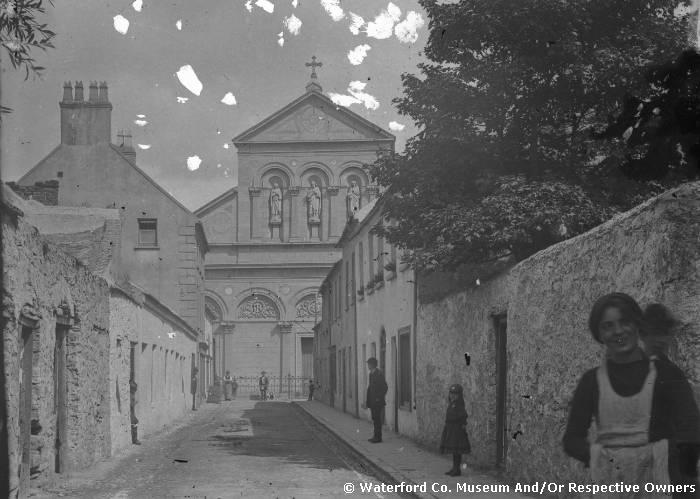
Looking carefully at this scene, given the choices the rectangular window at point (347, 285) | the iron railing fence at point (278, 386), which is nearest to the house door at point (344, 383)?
the rectangular window at point (347, 285)

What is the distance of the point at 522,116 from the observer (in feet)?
45.6

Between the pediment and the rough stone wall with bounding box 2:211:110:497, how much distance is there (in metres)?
39.2

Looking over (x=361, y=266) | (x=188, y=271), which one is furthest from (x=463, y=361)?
(x=188, y=271)

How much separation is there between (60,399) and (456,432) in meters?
5.39

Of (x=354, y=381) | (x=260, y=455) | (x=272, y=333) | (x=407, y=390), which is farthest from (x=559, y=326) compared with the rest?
(x=272, y=333)

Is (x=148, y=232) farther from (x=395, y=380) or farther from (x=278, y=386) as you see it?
(x=395, y=380)

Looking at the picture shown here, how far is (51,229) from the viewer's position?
18328 mm

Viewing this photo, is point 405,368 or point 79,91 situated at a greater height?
point 79,91

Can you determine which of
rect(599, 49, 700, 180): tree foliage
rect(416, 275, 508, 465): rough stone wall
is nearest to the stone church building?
rect(416, 275, 508, 465): rough stone wall

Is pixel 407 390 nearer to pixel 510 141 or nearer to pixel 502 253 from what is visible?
pixel 502 253

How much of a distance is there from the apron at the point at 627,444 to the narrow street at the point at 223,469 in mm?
3744

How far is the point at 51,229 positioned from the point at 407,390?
7633 mm

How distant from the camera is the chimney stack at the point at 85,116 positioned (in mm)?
34438

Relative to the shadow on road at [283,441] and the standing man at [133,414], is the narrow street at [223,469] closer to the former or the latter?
the shadow on road at [283,441]
